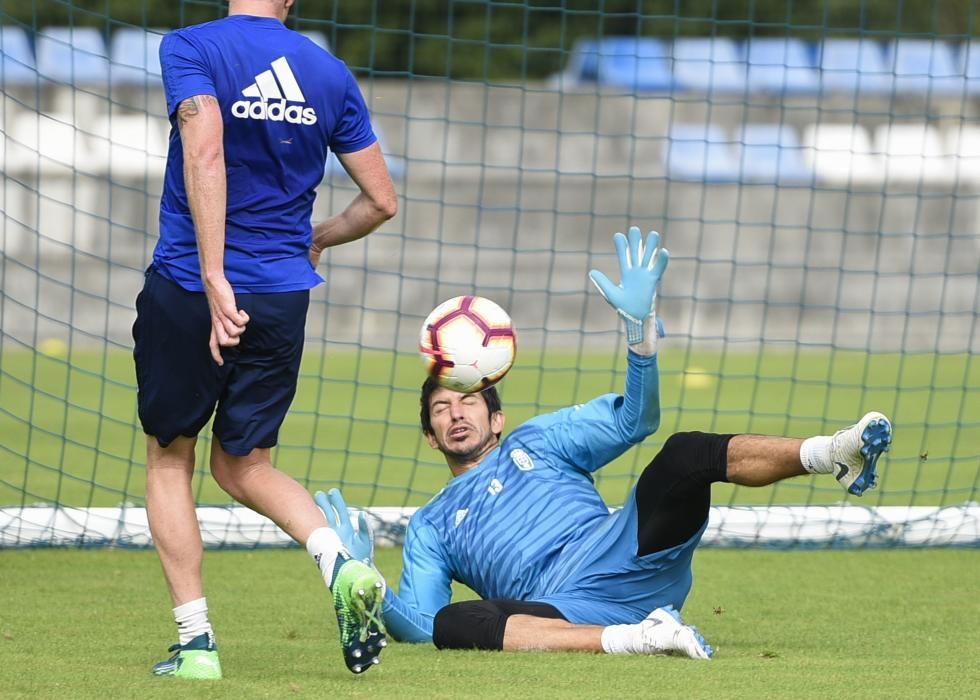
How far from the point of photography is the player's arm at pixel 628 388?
396 centimetres

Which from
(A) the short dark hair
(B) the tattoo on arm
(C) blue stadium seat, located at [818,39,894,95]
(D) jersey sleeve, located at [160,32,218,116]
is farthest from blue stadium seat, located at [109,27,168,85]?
(B) the tattoo on arm

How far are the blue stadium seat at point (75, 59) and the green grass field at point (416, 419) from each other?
4471 millimetres

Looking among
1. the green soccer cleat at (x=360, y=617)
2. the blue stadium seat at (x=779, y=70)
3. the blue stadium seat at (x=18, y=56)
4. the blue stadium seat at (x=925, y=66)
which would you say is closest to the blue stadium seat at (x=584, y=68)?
the blue stadium seat at (x=779, y=70)

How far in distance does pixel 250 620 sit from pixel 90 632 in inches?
20.8

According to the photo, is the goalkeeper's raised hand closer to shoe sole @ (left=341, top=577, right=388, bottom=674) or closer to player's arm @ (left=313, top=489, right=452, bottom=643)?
player's arm @ (left=313, top=489, right=452, bottom=643)

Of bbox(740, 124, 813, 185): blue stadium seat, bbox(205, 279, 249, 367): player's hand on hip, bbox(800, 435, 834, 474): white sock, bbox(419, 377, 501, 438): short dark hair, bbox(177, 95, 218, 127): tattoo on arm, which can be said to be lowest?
bbox(419, 377, 501, 438): short dark hair

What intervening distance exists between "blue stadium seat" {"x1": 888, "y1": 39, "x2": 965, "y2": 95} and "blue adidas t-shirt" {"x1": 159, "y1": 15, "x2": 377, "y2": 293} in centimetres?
1614

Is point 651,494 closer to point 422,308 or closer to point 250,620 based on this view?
point 250,620

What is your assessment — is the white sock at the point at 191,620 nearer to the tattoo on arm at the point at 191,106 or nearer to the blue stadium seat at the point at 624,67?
the tattoo on arm at the point at 191,106

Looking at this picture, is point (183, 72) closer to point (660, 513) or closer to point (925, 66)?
point (660, 513)

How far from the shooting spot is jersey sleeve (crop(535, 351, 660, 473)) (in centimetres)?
416

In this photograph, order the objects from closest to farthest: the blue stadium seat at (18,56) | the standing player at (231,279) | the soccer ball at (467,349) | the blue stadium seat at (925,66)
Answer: the standing player at (231,279)
the soccer ball at (467,349)
the blue stadium seat at (18,56)
the blue stadium seat at (925,66)

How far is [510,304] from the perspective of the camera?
46.7ft

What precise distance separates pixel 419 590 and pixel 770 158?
48.7 feet
